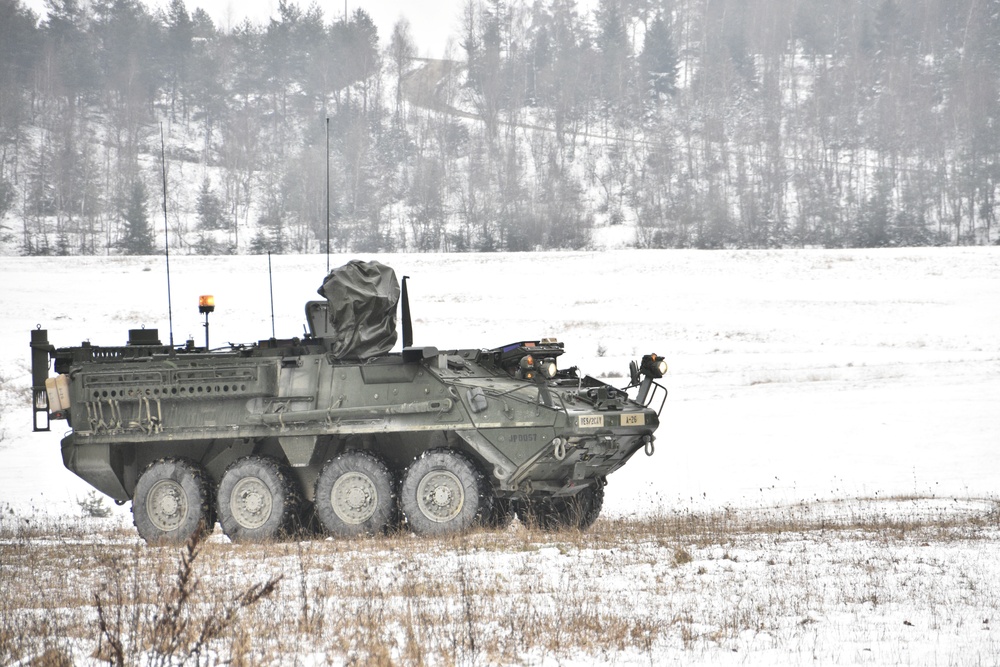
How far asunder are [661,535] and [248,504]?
423 centimetres

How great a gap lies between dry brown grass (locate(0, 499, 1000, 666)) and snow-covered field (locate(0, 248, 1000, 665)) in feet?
0.19

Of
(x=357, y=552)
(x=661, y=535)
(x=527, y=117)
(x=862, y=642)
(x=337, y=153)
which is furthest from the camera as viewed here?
(x=527, y=117)

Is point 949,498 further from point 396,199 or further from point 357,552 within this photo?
point 396,199

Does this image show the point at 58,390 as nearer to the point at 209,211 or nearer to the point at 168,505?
the point at 168,505

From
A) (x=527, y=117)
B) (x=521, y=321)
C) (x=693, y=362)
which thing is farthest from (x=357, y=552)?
(x=527, y=117)

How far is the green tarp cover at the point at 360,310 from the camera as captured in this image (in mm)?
12969

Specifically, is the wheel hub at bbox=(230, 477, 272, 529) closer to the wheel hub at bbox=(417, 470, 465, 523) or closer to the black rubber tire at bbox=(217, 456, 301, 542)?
the black rubber tire at bbox=(217, 456, 301, 542)

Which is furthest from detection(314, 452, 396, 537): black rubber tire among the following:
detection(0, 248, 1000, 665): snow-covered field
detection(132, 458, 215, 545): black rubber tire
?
detection(132, 458, 215, 545): black rubber tire

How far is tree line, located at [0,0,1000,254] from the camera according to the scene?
218 feet

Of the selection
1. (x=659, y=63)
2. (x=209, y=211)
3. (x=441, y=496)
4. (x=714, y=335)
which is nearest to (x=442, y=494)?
(x=441, y=496)

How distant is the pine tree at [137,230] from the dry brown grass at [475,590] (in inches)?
1865

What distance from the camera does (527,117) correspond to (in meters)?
79.2

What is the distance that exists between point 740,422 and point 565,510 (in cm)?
1292

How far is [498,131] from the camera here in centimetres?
7594
